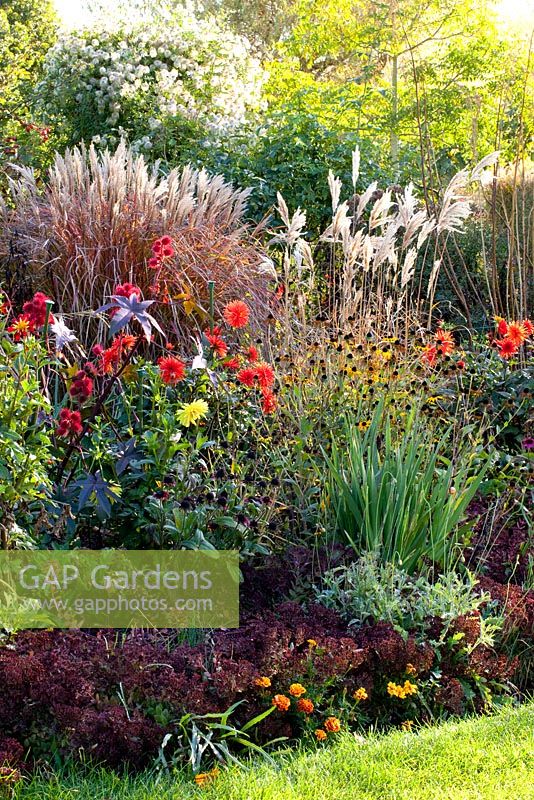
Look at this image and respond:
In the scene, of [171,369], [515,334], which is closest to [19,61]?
[515,334]

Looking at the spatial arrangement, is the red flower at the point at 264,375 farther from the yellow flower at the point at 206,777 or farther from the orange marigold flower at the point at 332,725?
the yellow flower at the point at 206,777

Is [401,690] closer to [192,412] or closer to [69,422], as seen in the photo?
[192,412]

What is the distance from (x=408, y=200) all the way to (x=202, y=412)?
169cm

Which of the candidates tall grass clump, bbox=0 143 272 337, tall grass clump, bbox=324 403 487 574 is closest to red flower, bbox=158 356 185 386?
tall grass clump, bbox=324 403 487 574

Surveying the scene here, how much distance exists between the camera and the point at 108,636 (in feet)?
9.68

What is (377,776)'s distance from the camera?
2482 millimetres

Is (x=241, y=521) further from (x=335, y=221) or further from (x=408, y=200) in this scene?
(x=408, y=200)

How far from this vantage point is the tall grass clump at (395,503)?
3.48 meters

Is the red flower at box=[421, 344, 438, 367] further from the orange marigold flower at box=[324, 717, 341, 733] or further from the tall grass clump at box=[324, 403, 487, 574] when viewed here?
the orange marigold flower at box=[324, 717, 341, 733]

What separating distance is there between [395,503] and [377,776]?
1.22m

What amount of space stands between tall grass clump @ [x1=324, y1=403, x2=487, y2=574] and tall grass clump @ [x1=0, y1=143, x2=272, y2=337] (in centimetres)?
129

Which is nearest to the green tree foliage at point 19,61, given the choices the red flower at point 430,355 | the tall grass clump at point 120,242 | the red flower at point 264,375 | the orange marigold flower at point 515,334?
the tall grass clump at point 120,242

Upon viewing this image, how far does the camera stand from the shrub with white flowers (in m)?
10.9

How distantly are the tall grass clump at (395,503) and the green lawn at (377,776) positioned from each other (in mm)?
806
